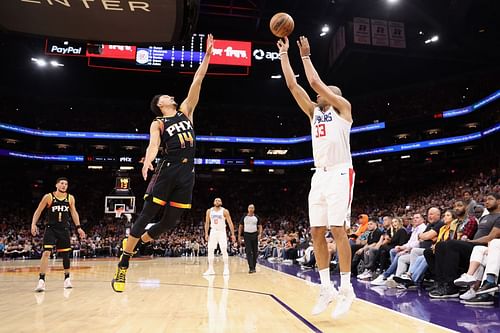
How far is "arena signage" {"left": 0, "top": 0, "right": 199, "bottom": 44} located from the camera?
2.75 m

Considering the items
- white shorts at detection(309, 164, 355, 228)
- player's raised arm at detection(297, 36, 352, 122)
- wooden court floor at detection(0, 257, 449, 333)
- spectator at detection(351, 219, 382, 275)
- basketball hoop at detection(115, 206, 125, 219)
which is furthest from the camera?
basketball hoop at detection(115, 206, 125, 219)

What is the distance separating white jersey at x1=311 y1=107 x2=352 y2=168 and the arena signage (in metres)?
1.72

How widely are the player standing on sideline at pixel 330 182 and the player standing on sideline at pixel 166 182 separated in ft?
4.59

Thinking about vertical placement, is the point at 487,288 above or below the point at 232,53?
below

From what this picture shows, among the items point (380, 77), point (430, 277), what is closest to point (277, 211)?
point (380, 77)

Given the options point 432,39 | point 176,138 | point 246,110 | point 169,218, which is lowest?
point 169,218

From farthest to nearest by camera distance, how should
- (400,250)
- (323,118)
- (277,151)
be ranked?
(277,151) < (400,250) < (323,118)

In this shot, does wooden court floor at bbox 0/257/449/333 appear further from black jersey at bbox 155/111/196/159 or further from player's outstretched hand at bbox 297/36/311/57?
player's outstretched hand at bbox 297/36/311/57

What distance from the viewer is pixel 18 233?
73.0 ft

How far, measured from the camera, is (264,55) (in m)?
20.7

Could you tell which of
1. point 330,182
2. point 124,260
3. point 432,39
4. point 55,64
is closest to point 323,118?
point 330,182

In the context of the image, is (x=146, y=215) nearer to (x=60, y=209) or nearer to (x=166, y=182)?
(x=166, y=182)

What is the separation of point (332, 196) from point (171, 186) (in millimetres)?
1699

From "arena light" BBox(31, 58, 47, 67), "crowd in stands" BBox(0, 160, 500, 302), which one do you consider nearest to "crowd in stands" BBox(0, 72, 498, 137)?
"crowd in stands" BBox(0, 160, 500, 302)
